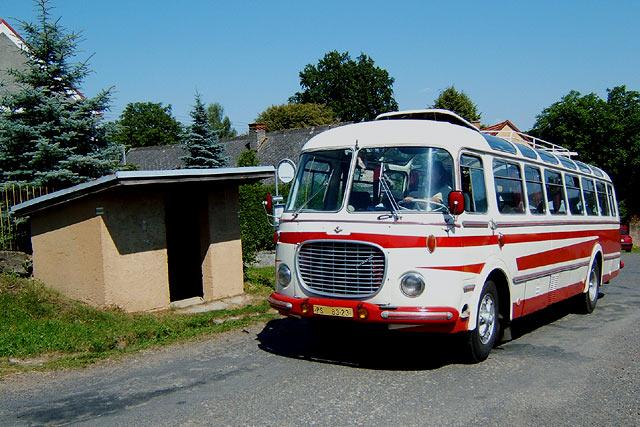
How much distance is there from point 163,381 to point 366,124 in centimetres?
414

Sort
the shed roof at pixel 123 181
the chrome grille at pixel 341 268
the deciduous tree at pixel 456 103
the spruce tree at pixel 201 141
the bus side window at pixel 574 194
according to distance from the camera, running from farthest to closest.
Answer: the deciduous tree at pixel 456 103 → the spruce tree at pixel 201 141 → the bus side window at pixel 574 194 → the shed roof at pixel 123 181 → the chrome grille at pixel 341 268

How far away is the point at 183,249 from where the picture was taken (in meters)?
15.1

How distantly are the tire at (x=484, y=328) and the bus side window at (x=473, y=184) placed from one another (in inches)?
39.5

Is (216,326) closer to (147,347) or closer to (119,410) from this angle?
(147,347)

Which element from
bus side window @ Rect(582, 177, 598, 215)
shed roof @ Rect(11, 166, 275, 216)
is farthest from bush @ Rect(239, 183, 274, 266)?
bus side window @ Rect(582, 177, 598, 215)

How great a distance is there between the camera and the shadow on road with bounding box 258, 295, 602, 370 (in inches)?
324

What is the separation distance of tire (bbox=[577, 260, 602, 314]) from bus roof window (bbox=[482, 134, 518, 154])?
4.26 meters

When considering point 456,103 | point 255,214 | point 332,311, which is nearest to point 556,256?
point 332,311

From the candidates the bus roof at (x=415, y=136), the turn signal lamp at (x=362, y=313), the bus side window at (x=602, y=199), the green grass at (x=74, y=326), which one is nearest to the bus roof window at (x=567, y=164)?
the bus side window at (x=602, y=199)

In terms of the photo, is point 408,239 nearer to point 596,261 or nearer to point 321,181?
point 321,181

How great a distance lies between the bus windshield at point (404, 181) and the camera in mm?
7770

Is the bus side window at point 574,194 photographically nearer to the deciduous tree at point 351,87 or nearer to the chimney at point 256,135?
the chimney at point 256,135

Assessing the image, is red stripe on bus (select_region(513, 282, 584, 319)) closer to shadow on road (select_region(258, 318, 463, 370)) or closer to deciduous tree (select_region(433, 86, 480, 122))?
shadow on road (select_region(258, 318, 463, 370))

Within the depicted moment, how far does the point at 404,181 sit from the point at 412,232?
0.78 m
